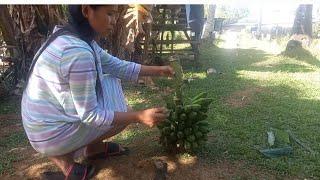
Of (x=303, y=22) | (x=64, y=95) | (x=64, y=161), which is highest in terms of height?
(x=303, y=22)

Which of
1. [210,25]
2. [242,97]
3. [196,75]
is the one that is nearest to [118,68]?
[242,97]

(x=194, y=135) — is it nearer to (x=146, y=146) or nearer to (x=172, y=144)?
(x=172, y=144)

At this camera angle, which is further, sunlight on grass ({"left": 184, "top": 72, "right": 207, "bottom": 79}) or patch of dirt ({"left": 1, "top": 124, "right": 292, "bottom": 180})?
sunlight on grass ({"left": 184, "top": 72, "right": 207, "bottom": 79})

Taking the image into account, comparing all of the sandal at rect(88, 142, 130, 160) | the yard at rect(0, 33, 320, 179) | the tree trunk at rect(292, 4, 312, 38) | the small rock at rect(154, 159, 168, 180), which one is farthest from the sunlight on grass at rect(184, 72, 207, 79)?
the tree trunk at rect(292, 4, 312, 38)

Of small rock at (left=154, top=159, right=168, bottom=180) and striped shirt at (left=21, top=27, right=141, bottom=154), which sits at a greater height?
striped shirt at (left=21, top=27, right=141, bottom=154)

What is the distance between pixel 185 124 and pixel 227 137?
0.82 m

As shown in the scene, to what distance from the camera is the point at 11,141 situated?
3.70m

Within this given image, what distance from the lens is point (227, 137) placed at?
11.7 ft

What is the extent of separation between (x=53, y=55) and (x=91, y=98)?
35 centimetres

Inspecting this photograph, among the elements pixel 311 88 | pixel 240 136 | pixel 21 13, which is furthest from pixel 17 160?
pixel 311 88

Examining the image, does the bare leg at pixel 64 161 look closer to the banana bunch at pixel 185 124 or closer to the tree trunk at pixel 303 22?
the banana bunch at pixel 185 124

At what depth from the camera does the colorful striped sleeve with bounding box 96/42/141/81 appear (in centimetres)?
284

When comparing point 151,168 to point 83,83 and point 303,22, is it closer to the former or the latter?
point 83,83

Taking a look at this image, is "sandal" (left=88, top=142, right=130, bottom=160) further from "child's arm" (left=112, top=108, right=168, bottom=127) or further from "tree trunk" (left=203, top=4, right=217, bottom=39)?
"tree trunk" (left=203, top=4, right=217, bottom=39)
